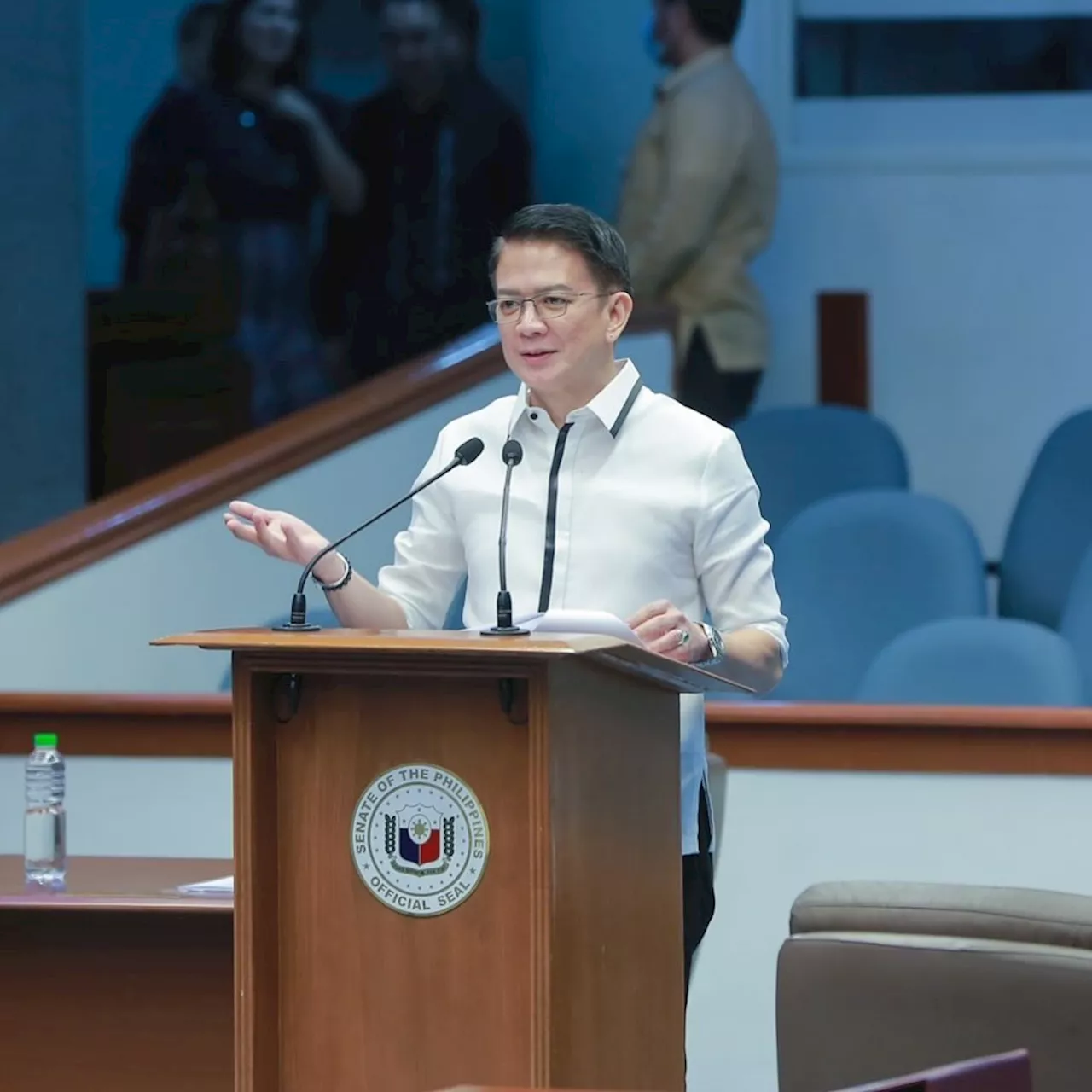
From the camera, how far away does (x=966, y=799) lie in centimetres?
272

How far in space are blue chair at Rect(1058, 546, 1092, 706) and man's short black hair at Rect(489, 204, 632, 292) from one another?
1.56 m

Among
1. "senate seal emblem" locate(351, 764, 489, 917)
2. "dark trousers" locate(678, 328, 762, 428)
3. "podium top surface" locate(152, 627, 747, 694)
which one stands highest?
"dark trousers" locate(678, 328, 762, 428)

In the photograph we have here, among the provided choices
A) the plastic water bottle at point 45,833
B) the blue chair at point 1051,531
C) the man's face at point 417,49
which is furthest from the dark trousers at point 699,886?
the man's face at point 417,49

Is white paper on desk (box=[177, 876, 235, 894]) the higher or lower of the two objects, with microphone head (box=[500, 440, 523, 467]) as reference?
lower

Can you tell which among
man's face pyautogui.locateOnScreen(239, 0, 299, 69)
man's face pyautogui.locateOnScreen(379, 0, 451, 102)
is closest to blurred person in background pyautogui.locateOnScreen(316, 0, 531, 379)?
man's face pyautogui.locateOnScreen(379, 0, 451, 102)

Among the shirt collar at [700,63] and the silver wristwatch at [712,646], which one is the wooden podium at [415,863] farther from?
the shirt collar at [700,63]

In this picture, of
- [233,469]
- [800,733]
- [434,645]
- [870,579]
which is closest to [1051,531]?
[870,579]

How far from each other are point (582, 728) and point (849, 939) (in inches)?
17.4

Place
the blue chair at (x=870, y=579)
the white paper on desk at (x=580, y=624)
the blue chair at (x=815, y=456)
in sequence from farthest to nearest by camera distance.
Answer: the blue chair at (x=815, y=456) → the blue chair at (x=870, y=579) → the white paper on desk at (x=580, y=624)

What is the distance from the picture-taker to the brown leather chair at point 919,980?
5.89 feet

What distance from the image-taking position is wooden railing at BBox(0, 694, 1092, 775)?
2.69 meters

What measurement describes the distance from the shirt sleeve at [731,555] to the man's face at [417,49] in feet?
11.4

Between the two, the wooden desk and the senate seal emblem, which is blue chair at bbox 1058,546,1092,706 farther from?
the senate seal emblem

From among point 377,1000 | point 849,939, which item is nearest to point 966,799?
point 849,939
